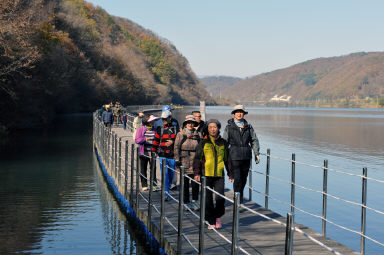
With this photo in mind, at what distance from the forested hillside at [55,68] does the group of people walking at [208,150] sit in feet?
69.3

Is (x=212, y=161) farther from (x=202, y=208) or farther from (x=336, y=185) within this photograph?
(x=336, y=185)

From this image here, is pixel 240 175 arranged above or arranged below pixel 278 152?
above

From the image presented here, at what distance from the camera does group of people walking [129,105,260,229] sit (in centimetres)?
824

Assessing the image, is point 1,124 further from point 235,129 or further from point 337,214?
point 235,129

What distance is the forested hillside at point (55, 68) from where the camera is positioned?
32.8m

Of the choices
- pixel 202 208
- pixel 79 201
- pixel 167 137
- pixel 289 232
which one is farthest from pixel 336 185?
pixel 289 232

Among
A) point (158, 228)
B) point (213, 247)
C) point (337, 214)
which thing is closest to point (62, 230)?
point (158, 228)

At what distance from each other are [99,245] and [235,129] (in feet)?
12.2

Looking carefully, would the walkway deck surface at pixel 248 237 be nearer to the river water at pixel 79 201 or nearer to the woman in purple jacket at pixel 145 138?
the river water at pixel 79 201

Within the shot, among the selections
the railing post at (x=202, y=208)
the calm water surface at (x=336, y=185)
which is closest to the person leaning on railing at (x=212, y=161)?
the railing post at (x=202, y=208)

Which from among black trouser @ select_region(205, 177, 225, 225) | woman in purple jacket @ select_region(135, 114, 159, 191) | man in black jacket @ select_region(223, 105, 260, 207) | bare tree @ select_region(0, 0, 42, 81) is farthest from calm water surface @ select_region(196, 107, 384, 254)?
bare tree @ select_region(0, 0, 42, 81)

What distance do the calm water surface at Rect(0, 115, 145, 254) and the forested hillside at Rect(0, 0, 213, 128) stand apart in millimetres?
9574

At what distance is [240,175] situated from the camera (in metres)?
9.57

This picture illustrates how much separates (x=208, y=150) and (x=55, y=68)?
43208 millimetres
